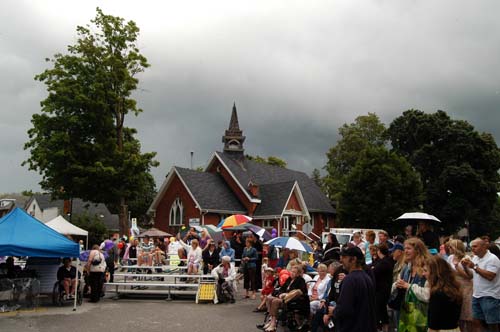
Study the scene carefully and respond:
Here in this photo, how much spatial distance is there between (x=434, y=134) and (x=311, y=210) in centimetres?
1581

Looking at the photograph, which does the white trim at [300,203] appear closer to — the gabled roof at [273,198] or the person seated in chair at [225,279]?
the gabled roof at [273,198]

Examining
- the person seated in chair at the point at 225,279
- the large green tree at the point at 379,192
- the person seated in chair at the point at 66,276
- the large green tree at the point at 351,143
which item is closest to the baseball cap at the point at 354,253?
the person seated in chair at the point at 225,279

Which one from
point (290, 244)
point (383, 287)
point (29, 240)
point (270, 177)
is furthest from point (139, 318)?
point (270, 177)

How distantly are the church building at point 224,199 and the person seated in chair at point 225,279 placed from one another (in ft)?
73.0

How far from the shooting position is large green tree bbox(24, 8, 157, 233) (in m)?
32.1

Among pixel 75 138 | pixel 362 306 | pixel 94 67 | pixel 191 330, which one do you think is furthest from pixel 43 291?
pixel 94 67

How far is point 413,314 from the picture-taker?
6.46 meters

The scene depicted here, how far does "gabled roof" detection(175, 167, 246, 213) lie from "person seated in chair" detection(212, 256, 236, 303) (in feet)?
77.1

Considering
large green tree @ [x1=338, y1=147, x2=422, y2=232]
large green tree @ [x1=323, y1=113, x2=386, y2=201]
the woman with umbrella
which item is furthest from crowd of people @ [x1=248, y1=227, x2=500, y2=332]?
large green tree @ [x1=323, y1=113, x2=386, y2=201]

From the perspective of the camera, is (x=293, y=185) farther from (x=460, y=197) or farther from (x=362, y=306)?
(x=362, y=306)

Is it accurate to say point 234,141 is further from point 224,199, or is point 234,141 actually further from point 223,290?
point 223,290

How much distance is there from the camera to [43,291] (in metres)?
15.1

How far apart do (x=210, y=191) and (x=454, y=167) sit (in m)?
24.2

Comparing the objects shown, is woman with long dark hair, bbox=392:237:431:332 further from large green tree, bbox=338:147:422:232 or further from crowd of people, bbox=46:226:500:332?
large green tree, bbox=338:147:422:232
